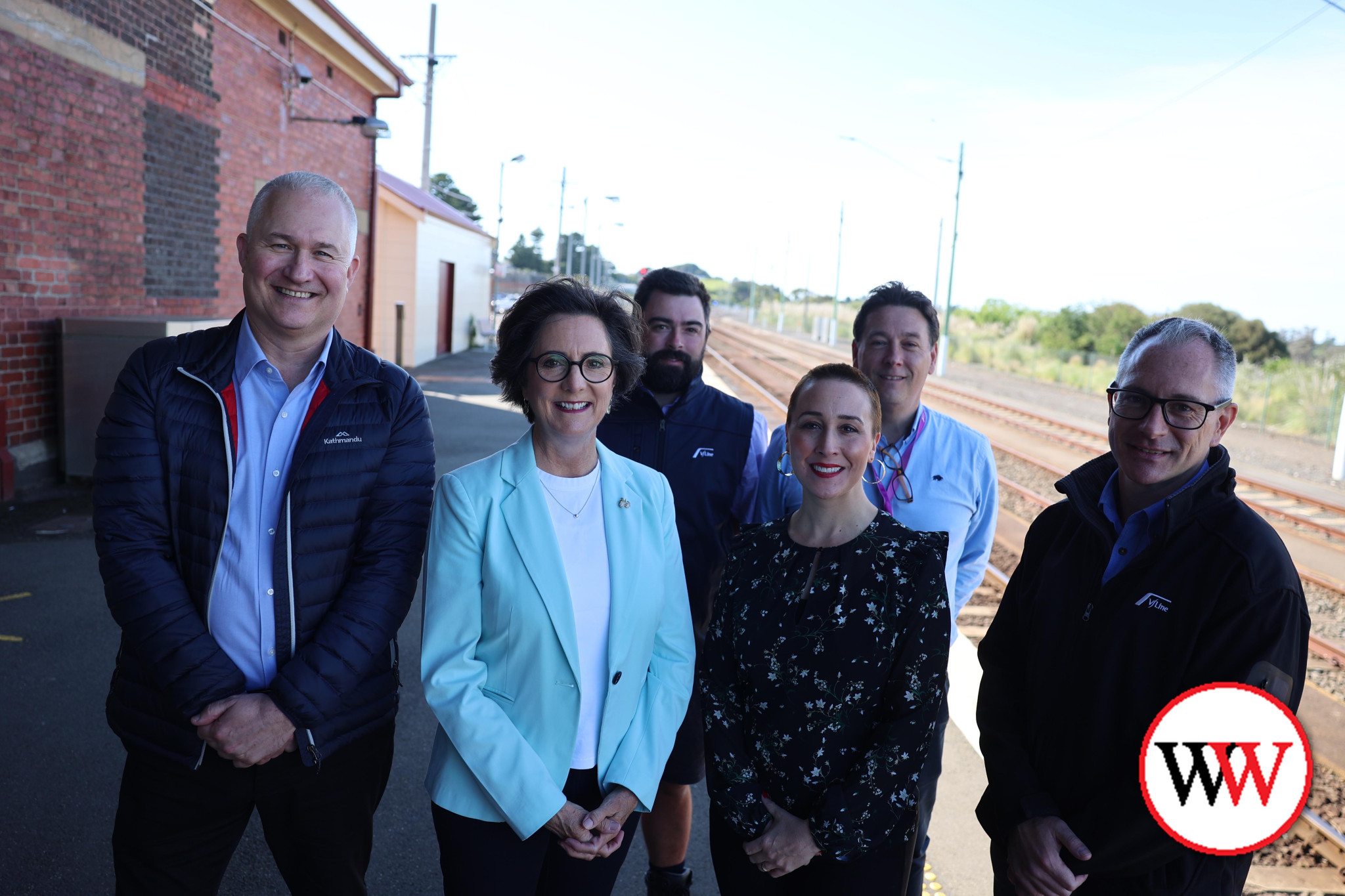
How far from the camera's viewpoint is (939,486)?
307 centimetres

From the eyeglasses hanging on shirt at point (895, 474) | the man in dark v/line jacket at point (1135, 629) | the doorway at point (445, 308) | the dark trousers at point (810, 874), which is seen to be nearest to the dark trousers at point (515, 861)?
the dark trousers at point (810, 874)

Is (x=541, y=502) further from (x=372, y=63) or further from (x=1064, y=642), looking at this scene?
(x=372, y=63)

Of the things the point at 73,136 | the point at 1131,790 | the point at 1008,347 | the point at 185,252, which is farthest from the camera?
the point at 1008,347

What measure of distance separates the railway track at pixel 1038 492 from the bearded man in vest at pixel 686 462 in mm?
2983

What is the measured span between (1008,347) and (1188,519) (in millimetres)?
45133

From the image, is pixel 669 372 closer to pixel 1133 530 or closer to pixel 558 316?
pixel 558 316

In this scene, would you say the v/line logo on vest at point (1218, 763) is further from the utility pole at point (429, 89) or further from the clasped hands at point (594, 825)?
the utility pole at point (429, 89)

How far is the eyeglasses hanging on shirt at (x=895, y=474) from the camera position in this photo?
304 cm

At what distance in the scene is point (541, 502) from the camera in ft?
7.55

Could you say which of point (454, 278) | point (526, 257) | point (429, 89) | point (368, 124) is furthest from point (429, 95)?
point (526, 257)

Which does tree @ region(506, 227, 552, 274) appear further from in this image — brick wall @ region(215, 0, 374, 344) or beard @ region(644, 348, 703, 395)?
beard @ region(644, 348, 703, 395)

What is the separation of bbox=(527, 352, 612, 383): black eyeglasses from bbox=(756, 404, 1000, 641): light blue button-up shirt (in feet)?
2.97

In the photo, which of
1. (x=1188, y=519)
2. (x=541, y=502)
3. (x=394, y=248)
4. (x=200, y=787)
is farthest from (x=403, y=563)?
(x=394, y=248)

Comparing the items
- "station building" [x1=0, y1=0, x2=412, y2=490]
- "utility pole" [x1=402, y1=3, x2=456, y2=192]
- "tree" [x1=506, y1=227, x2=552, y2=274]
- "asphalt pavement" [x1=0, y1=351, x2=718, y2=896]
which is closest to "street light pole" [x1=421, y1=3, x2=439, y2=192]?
"utility pole" [x1=402, y1=3, x2=456, y2=192]
